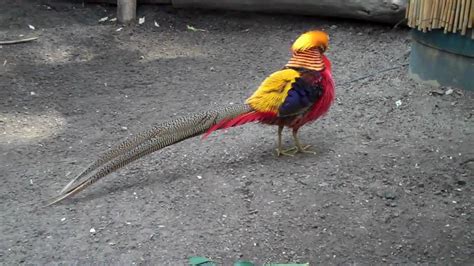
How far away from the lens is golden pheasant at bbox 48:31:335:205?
331 centimetres

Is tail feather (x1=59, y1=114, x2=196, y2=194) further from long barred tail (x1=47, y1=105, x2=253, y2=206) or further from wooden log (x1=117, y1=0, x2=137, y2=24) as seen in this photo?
wooden log (x1=117, y1=0, x2=137, y2=24)

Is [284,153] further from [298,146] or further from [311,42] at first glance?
[311,42]

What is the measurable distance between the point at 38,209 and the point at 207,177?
0.89 metres

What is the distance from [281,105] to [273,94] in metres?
0.08

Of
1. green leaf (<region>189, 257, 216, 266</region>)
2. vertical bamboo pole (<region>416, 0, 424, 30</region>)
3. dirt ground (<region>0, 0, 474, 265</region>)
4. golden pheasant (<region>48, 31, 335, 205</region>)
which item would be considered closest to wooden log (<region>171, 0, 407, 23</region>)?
dirt ground (<region>0, 0, 474, 265</region>)

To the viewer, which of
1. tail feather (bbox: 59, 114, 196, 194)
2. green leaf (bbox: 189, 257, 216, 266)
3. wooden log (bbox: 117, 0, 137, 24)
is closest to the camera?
green leaf (bbox: 189, 257, 216, 266)

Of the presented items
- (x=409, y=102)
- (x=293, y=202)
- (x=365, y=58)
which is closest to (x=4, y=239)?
(x=293, y=202)

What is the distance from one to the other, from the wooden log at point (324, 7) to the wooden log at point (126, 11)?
1.32ft

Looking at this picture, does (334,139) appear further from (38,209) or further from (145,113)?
(38,209)

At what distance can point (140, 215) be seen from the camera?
3.10 meters

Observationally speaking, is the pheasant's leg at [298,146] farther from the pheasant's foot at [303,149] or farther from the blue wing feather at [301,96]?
the blue wing feather at [301,96]

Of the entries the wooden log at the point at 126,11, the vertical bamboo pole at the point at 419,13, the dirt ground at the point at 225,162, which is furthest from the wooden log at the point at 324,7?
the vertical bamboo pole at the point at 419,13

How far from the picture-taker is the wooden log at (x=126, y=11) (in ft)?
19.6

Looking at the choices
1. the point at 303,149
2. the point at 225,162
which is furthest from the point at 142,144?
the point at 303,149
